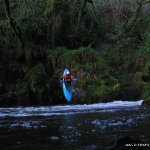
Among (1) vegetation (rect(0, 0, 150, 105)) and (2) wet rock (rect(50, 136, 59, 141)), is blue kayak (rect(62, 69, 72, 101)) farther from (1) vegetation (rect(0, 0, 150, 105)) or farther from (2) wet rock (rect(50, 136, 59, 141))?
(2) wet rock (rect(50, 136, 59, 141))

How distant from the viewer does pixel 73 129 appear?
11656 millimetres

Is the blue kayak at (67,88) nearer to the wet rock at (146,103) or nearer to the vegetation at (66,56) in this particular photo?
the vegetation at (66,56)

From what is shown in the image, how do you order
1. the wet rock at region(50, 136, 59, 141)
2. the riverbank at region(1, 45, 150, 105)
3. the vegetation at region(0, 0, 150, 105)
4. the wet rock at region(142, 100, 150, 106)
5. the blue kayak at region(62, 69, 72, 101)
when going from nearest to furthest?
the wet rock at region(50, 136, 59, 141), the wet rock at region(142, 100, 150, 106), the blue kayak at region(62, 69, 72, 101), the riverbank at region(1, 45, 150, 105), the vegetation at region(0, 0, 150, 105)

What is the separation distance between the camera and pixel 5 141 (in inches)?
392

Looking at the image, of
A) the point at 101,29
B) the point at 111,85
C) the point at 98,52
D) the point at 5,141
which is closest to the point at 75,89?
the point at 111,85

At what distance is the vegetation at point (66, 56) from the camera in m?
21.2

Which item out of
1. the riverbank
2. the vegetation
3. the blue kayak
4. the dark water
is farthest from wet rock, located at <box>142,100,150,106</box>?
the blue kayak

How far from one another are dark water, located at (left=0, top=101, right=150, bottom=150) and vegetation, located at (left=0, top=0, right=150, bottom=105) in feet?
17.0

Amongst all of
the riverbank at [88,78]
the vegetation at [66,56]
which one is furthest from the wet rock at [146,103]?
the vegetation at [66,56]

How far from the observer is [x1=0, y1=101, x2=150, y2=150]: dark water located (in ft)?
31.0

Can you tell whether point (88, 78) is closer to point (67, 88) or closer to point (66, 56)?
point (66, 56)

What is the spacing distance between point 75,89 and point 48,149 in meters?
11.8

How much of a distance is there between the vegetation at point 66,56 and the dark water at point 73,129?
517 centimetres

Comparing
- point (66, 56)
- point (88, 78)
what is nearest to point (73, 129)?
point (88, 78)
